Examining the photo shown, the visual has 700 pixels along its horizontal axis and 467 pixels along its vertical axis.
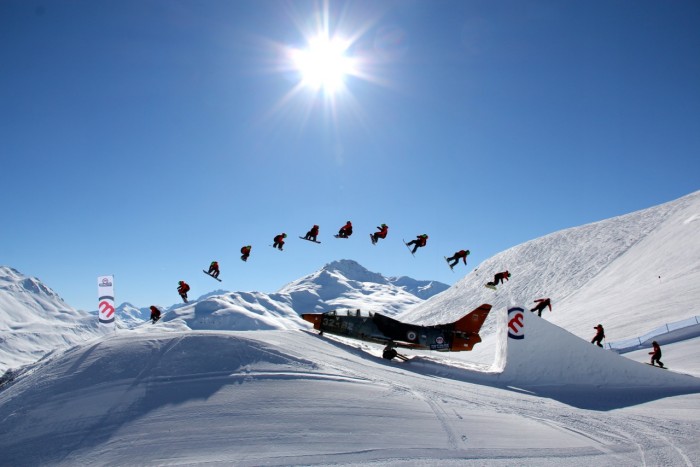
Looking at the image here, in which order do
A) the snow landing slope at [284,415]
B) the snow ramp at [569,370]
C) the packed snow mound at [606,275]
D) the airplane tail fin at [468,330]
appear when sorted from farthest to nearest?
the packed snow mound at [606,275]
the airplane tail fin at [468,330]
the snow ramp at [569,370]
the snow landing slope at [284,415]

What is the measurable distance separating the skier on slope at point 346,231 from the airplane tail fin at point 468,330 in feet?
29.3

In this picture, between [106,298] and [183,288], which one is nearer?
[183,288]

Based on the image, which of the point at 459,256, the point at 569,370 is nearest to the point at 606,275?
the point at 459,256

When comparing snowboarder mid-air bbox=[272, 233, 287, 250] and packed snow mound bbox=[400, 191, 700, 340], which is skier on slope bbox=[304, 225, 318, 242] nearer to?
snowboarder mid-air bbox=[272, 233, 287, 250]

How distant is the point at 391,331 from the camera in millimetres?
21719

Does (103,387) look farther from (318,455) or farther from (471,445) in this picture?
(471,445)

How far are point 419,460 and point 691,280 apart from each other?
3529 centimetres

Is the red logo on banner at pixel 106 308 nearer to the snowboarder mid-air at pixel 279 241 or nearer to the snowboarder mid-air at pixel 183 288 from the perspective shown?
the snowboarder mid-air at pixel 183 288

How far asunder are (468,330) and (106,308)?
26.8 metres

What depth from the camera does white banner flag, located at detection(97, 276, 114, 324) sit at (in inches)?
1199

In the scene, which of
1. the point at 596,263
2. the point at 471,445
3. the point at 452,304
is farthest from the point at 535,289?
the point at 471,445

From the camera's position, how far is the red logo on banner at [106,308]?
30358 millimetres

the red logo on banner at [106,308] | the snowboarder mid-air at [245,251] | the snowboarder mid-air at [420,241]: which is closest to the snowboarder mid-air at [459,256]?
the snowboarder mid-air at [420,241]

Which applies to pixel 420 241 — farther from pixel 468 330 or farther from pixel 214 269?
pixel 214 269
